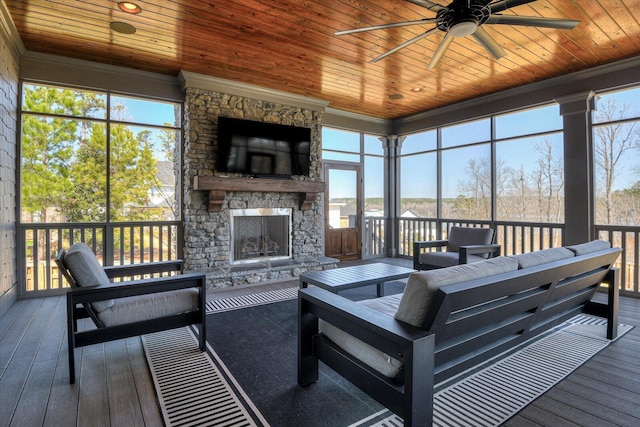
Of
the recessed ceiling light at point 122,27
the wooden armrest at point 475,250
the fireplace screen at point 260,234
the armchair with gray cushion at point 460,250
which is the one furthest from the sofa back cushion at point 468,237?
the recessed ceiling light at point 122,27

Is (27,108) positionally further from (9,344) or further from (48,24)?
(9,344)

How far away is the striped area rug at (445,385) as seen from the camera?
1.88 metres

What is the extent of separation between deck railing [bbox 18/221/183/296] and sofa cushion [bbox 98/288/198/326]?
2521 mm

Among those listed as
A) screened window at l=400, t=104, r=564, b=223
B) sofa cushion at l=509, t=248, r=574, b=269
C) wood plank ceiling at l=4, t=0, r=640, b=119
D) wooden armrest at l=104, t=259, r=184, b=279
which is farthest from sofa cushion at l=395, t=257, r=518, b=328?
screened window at l=400, t=104, r=564, b=223

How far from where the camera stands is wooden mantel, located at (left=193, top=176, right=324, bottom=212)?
481cm

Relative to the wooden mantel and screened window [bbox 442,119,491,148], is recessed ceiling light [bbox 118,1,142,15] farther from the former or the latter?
screened window [bbox 442,119,491,148]

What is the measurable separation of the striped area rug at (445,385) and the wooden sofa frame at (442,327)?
1.14 feet

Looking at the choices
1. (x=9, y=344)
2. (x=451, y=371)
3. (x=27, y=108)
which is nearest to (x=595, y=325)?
(x=451, y=371)

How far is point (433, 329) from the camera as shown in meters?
1.50

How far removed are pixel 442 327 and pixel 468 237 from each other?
387cm

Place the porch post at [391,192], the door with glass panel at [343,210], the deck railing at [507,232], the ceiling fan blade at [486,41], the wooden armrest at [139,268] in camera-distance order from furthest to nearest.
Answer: the porch post at [391,192] < the door with glass panel at [343,210] < the deck railing at [507,232] < the wooden armrest at [139,268] < the ceiling fan blade at [486,41]

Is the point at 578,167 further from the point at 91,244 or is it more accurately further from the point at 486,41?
the point at 91,244

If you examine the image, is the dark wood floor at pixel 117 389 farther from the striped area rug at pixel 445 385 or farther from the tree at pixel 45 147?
the tree at pixel 45 147

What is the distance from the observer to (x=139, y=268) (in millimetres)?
3209
